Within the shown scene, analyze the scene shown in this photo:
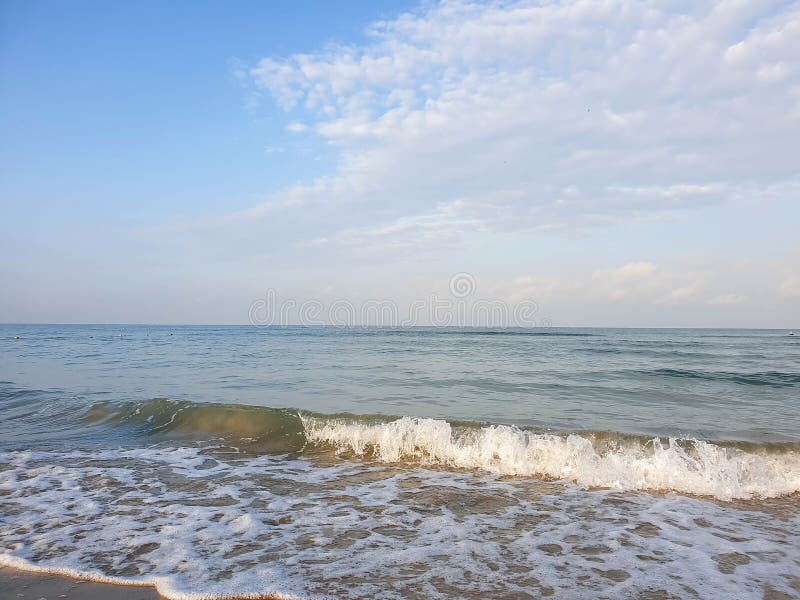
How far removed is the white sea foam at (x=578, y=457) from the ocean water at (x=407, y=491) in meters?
0.04

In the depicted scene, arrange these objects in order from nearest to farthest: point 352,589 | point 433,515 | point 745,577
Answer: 1. point 352,589
2. point 745,577
3. point 433,515

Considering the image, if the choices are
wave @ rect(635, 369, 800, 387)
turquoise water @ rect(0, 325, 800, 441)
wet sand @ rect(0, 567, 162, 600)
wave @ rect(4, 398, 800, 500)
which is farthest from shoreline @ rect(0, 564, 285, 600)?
wave @ rect(635, 369, 800, 387)

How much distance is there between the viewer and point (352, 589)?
3.99 meters

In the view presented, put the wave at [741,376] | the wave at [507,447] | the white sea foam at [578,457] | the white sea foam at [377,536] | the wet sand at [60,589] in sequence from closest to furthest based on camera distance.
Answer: the wet sand at [60,589], the white sea foam at [377,536], the white sea foam at [578,457], the wave at [507,447], the wave at [741,376]

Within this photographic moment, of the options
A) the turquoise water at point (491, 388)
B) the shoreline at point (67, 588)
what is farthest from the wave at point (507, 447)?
the shoreline at point (67, 588)

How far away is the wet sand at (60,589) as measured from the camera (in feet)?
12.5

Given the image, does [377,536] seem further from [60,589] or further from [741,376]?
[741,376]

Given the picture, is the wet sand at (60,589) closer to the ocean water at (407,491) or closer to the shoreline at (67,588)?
the shoreline at (67,588)

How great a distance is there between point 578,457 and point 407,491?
3106 mm

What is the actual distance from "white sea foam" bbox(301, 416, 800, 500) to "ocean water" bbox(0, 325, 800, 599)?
1.4 inches

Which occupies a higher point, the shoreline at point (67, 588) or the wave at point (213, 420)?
the shoreline at point (67, 588)

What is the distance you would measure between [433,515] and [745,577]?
3107 millimetres

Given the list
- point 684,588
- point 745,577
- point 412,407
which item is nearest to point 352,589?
point 684,588

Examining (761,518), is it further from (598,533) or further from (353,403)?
(353,403)
